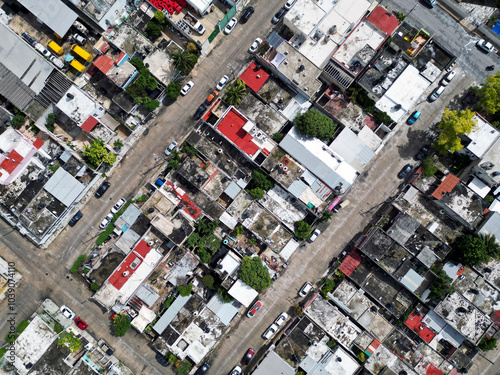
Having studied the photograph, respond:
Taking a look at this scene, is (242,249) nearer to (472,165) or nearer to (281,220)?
(281,220)

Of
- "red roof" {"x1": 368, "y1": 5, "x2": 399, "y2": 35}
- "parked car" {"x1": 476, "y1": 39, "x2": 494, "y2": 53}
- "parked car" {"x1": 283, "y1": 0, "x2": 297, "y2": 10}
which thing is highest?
"parked car" {"x1": 476, "y1": 39, "x2": 494, "y2": 53}

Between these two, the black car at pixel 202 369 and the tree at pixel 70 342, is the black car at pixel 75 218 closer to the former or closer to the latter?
the tree at pixel 70 342

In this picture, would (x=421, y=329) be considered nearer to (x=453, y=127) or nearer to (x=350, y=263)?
(x=350, y=263)

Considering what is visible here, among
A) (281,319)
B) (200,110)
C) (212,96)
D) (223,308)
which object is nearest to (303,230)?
(281,319)

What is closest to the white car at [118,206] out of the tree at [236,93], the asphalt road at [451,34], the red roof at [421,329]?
the tree at [236,93]

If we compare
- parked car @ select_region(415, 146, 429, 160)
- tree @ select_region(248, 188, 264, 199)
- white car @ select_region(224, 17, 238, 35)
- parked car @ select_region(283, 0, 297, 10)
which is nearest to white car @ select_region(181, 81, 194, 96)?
white car @ select_region(224, 17, 238, 35)

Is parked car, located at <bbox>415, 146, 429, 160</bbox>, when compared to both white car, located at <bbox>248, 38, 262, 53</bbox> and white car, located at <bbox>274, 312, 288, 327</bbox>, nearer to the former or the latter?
white car, located at <bbox>248, 38, 262, 53</bbox>
